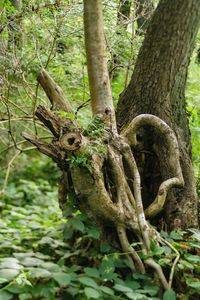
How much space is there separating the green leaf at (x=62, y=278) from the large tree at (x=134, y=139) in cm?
47

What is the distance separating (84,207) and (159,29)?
4.64ft

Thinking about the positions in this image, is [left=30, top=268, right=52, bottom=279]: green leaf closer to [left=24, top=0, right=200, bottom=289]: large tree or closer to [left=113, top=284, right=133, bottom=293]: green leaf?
[left=113, top=284, right=133, bottom=293]: green leaf

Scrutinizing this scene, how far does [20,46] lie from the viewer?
151 inches

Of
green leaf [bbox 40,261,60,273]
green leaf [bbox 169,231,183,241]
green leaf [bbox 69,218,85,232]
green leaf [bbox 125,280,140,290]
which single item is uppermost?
green leaf [bbox 69,218,85,232]

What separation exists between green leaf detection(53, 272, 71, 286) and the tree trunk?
3.20ft

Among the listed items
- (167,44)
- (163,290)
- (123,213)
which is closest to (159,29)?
(167,44)

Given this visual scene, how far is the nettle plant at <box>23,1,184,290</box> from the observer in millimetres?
2381

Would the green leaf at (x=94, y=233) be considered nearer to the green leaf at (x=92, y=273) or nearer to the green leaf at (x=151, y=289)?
the green leaf at (x=92, y=273)

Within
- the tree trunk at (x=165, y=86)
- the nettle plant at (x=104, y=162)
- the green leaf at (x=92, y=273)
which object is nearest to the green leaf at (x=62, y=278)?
the green leaf at (x=92, y=273)

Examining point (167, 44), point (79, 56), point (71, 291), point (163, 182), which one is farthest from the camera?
point (79, 56)

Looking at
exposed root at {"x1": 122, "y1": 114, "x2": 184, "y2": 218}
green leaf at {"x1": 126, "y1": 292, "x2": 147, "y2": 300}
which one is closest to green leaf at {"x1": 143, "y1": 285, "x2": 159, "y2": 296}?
green leaf at {"x1": 126, "y1": 292, "x2": 147, "y2": 300}

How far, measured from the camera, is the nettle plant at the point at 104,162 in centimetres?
238

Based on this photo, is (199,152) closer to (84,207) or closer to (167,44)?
(167,44)

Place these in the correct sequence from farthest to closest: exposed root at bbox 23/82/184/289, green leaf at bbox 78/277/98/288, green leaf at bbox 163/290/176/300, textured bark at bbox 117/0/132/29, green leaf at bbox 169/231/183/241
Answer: textured bark at bbox 117/0/132/29
green leaf at bbox 169/231/183/241
exposed root at bbox 23/82/184/289
green leaf at bbox 163/290/176/300
green leaf at bbox 78/277/98/288
